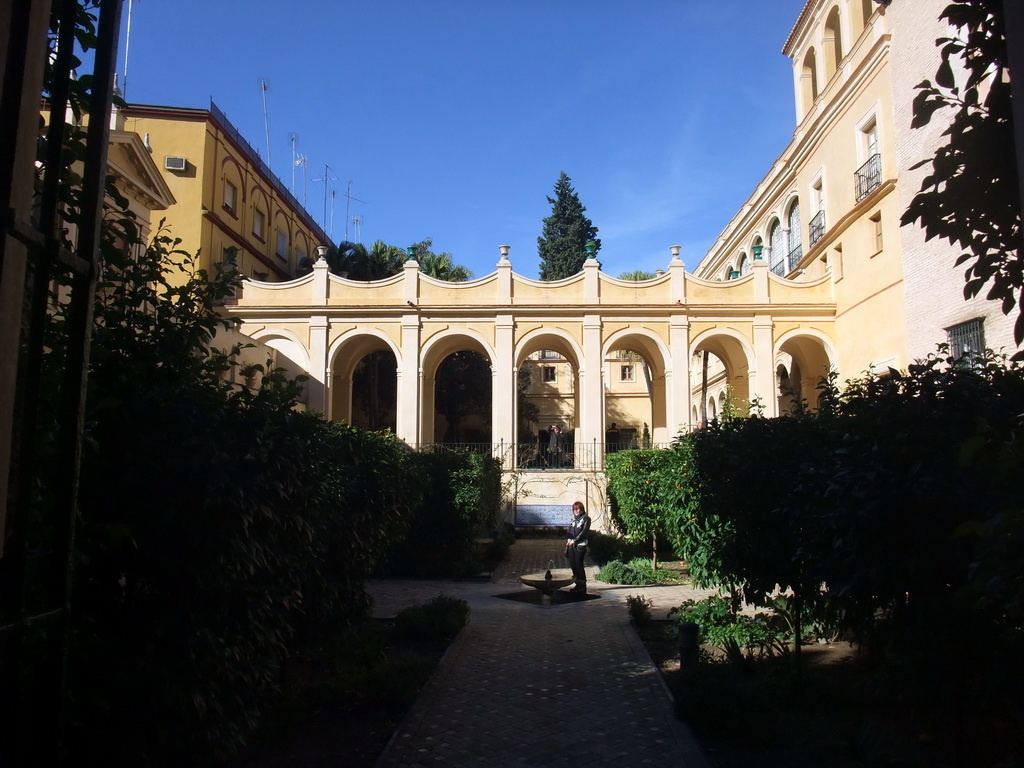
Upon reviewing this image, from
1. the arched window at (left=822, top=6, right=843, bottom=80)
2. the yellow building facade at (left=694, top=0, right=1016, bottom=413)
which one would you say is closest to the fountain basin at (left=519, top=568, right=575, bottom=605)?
the yellow building facade at (left=694, top=0, right=1016, bottom=413)

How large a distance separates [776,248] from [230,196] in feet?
76.3

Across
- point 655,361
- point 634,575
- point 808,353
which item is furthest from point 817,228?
point 634,575

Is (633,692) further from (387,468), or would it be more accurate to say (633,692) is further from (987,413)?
(987,413)

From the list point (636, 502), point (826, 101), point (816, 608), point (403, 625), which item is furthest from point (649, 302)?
point (816, 608)

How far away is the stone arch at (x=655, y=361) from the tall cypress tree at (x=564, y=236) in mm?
20348

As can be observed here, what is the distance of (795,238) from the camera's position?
1164 inches

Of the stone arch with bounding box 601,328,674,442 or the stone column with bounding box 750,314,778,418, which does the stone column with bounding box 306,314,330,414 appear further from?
the stone column with bounding box 750,314,778,418

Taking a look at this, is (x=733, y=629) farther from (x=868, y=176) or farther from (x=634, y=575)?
(x=868, y=176)

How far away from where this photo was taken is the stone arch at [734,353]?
1086 inches

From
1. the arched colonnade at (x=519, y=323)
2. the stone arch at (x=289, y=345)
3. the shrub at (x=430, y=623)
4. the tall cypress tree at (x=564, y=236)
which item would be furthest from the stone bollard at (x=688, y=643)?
the tall cypress tree at (x=564, y=236)

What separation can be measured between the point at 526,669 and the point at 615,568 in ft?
25.5

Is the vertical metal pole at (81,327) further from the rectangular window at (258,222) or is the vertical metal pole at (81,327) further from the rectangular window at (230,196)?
the rectangular window at (258,222)

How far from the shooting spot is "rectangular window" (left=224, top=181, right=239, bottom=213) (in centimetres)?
3066

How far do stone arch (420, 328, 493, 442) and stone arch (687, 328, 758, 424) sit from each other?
7.56 metres
